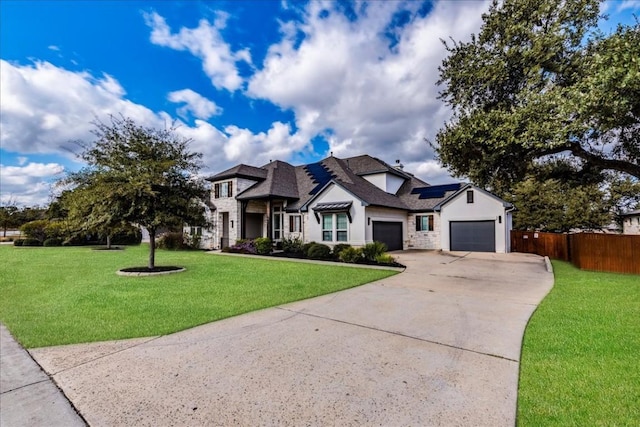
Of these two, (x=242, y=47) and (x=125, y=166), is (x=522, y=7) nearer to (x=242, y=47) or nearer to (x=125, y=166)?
(x=242, y=47)

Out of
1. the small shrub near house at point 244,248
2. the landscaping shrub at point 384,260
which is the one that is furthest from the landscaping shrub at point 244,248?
the landscaping shrub at point 384,260

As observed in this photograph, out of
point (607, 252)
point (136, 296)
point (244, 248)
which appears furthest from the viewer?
point (244, 248)

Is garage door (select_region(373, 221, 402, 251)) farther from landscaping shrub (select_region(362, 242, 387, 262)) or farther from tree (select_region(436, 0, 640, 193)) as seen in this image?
tree (select_region(436, 0, 640, 193))

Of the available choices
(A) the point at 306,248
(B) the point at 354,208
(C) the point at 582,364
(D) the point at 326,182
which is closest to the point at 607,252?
(B) the point at 354,208

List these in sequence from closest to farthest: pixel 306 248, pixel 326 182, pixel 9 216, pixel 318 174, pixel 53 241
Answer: pixel 306 248 < pixel 326 182 < pixel 318 174 < pixel 53 241 < pixel 9 216

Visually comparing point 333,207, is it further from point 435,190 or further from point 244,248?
point 435,190

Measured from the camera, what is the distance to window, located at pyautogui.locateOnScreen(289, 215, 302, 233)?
69.9ft

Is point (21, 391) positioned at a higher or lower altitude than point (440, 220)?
lower

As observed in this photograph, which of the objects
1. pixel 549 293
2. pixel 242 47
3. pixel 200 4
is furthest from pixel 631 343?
pixel 242 47

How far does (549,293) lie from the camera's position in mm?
8125

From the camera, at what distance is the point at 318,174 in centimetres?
2408

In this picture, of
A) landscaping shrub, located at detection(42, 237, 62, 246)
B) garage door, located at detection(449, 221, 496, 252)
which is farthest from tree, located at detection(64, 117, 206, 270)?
landscaping shrub, located at detection(42, 237, 62, 246)

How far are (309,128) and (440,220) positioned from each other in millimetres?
11487

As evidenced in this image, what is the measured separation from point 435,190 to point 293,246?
11836 millimetres
